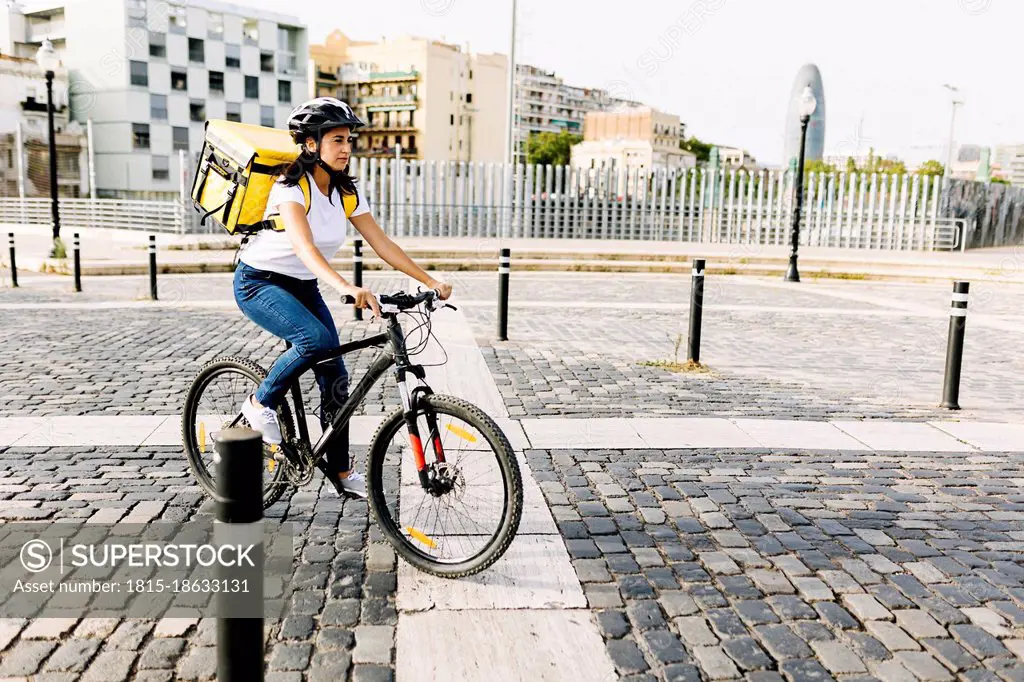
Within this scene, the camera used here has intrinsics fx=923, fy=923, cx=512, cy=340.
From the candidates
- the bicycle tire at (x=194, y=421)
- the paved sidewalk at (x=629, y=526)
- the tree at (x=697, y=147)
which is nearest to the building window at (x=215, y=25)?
the paved sidewalk at (x=629, y=526)

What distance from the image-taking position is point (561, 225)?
28766 mm

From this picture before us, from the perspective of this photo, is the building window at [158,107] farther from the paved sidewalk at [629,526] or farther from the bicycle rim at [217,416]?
the bicycle rim at [217,416]

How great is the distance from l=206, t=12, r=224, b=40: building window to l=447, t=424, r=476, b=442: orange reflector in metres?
66.6

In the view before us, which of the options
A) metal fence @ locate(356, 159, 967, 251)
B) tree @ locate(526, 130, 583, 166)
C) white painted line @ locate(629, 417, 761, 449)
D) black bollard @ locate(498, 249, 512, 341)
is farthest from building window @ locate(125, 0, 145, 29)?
white painted line @ locate(629, 417, 761, 449)

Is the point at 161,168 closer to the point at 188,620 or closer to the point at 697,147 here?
the point at 188,620

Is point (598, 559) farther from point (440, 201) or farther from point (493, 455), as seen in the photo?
point (440, 201)

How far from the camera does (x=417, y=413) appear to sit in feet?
11.5

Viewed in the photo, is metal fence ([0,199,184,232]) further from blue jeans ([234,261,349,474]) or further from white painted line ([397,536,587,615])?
white painted line ([397,536,587,615])

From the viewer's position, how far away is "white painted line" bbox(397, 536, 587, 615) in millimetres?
3424

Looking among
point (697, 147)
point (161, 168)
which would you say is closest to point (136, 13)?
point (161, 168)

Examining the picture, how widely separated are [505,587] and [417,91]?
311 ft

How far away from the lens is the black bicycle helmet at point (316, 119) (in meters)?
3.63

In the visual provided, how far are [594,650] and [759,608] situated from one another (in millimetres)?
724

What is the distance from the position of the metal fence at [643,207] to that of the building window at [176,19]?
36.5 meters
